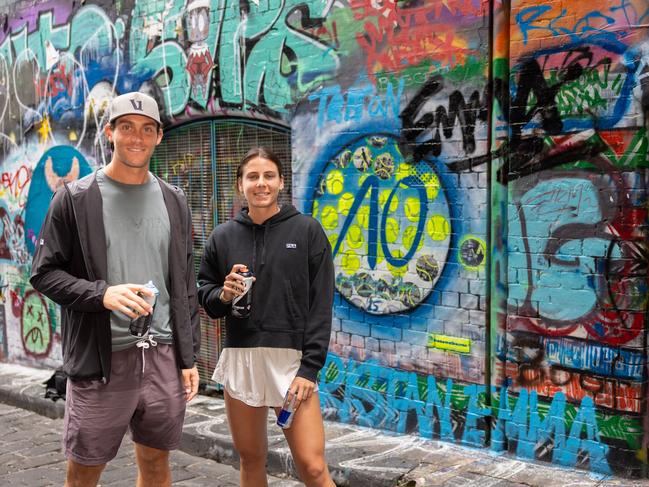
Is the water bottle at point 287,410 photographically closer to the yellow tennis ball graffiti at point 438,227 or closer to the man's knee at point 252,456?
the man's knee at point 252,456

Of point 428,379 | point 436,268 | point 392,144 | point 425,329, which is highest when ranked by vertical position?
point 392,144

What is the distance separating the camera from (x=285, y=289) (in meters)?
3.84

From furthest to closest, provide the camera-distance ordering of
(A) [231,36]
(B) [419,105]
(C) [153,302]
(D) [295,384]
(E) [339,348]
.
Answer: (A) [231,36]
(E) [339,348]
(B) [419,105]
(D) [295,384]
(C) [153,302]

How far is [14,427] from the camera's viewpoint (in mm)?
6828

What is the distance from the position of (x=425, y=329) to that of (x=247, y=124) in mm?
2402

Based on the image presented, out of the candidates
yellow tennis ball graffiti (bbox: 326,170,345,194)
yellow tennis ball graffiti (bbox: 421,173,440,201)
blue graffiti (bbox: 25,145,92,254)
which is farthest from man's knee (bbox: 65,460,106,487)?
blue graffiti (bbox: 25,145,92,254)

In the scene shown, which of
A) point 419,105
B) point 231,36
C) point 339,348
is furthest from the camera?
point 231,36

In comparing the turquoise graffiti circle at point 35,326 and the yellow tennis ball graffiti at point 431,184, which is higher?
the yellow tennis ball graffiti at point 431,184

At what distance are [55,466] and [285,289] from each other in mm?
2904

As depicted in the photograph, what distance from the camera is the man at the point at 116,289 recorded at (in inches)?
138

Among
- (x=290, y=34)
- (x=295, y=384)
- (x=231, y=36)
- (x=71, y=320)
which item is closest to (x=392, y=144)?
(x=290, y=34)

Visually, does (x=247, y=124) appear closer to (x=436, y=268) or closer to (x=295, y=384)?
(x=436, y=268)

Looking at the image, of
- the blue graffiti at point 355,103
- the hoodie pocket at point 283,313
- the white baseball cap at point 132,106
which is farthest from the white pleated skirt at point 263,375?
the blue graffiti at point 355,103

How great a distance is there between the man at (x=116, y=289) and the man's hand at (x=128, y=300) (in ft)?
0.05
